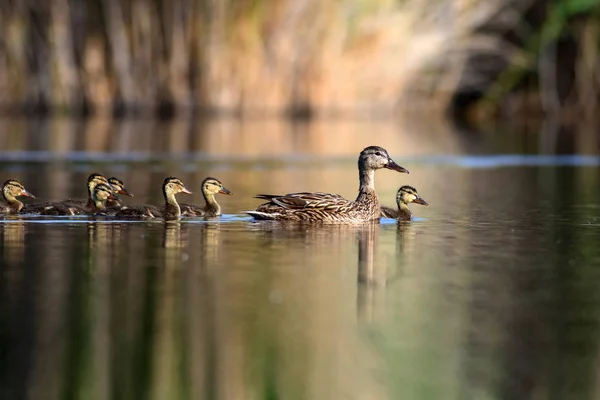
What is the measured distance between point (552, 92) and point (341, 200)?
2272 centimetres

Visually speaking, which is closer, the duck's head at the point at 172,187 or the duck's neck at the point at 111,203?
the duck's head at the point at 172,187

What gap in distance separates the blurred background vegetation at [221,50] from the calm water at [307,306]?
594 inches

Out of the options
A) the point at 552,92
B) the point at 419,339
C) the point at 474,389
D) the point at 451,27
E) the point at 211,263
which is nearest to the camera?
the point at 474,389

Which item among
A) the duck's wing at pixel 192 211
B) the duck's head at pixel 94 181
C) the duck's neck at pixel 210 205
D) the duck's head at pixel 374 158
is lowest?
the duck's wing at pixel 192 211

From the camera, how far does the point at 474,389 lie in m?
5.54

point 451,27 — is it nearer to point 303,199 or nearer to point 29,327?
point 303,199

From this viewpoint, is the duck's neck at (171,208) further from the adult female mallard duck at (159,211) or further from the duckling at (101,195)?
the duckling at (101,195)

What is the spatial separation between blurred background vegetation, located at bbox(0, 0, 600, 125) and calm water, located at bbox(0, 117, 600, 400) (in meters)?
15.1

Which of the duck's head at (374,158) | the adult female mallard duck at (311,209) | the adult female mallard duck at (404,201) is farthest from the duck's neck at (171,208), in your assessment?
the adult female mallard duck at (404,201)

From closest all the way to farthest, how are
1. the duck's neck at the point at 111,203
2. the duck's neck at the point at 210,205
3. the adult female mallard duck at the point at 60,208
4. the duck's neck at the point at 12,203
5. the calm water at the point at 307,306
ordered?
the calm water at the point at 307,306 < the adult female mallard duck at the point at 60,208 < the duck's neck at the point at 12,203 < the duck's neck at the point at 210,205 < the duck's neck at the point at 111,203

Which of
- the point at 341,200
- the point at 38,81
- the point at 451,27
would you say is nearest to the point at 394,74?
the point at 451,27

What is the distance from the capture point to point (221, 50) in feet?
91.2

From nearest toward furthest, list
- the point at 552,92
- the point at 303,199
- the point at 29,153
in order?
the point at 303,199 < the point at 29,153 < the point at 552,92

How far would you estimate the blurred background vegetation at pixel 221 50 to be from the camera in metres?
27.9
